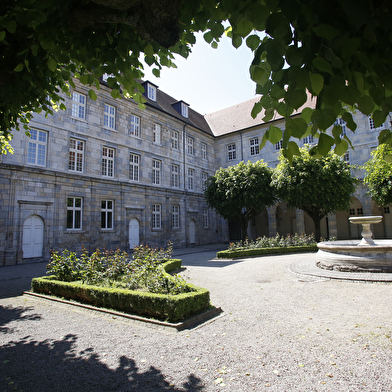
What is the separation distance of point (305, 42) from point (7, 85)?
4324 millimetres

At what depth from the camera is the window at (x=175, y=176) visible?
25.6 metres

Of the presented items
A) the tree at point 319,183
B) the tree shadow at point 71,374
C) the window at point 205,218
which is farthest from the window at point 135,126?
the tree shadow at point 71,374

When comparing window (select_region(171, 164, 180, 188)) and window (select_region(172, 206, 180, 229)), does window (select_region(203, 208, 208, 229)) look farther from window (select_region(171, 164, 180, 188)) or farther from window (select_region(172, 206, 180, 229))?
window (select_region(171, 164, 180, 188))

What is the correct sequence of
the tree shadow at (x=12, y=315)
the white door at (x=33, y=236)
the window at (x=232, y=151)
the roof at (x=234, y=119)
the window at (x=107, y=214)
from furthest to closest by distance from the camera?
the window at (x=232, y=151), the roof at (x=234, y=119), the window at (x=107, y=214), the white door at (x=33, y=236), the tree shadow at (x=12, y=315)

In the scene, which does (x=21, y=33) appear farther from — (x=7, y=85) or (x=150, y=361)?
(x=150, y=361)

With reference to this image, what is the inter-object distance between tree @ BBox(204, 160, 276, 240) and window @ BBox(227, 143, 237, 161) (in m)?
7.56

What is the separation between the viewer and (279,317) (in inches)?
221

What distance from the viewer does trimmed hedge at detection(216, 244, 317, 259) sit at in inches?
634

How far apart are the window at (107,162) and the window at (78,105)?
106 inches

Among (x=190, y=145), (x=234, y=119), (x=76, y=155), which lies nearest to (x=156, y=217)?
(x=76, y=155)

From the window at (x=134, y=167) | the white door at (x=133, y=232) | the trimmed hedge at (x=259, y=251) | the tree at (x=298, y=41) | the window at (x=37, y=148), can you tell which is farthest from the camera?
the window at (x=134, y=167)

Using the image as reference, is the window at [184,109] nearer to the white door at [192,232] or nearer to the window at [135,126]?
the window at [135,126]

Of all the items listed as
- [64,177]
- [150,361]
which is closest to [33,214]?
[64,177]

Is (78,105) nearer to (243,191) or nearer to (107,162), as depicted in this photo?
(107,162)
